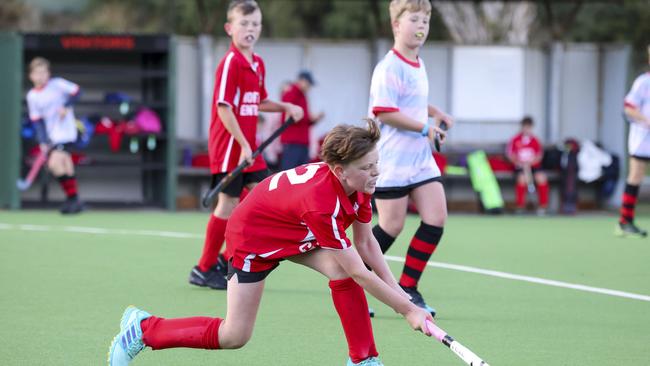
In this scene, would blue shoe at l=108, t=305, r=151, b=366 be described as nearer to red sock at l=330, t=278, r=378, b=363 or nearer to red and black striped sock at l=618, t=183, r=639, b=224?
red sock at l=330, t=278, r=378, b=363

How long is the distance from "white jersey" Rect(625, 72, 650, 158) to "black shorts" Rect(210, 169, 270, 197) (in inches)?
187

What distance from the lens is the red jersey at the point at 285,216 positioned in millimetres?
4316

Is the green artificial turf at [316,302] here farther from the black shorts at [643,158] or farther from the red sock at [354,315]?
the black shorts at [643,158]

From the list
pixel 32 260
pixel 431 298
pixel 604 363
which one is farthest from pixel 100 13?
pixel 604 363

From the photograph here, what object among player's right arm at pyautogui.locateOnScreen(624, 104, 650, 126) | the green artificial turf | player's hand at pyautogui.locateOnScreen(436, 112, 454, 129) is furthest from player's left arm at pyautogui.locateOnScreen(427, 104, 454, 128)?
player's right arm at pyautogui.locateOnScreen(624, 104, 650, 126)

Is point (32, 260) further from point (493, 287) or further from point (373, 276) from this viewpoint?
point (373, 276)

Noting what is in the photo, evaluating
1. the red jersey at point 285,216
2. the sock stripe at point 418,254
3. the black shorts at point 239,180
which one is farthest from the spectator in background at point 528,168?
the red jersey at point 285,216

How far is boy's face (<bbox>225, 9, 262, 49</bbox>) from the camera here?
7.23m

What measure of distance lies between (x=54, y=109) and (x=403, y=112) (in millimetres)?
7950

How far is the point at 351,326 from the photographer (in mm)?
4566

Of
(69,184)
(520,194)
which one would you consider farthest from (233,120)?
(520,194)

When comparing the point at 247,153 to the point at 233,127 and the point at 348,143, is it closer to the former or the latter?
the point at 233,127

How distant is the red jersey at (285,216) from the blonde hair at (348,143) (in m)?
0.09

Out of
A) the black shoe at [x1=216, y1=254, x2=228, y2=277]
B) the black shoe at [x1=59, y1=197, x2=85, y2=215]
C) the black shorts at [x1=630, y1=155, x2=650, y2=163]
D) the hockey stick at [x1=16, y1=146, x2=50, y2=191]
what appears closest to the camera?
the black shoe at [x1=216, y1=254, x2=228, y2=277]
